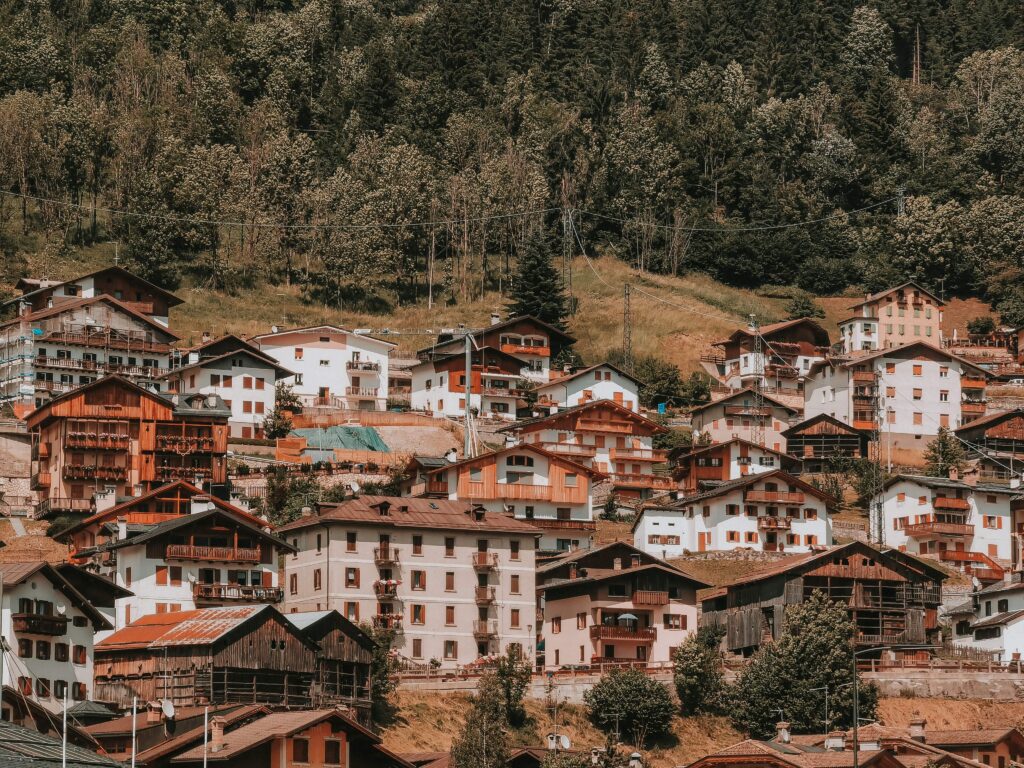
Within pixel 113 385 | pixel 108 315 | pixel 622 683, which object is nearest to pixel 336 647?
pixel 622 683

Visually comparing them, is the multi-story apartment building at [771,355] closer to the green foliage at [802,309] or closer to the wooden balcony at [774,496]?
the green foliage at [802,309]

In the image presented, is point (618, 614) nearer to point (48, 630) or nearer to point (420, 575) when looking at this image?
point (420, 575)

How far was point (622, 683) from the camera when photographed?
276 ft

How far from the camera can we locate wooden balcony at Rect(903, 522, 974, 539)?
116 m

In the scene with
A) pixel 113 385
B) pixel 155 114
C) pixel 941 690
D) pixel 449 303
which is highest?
pixel 155 114

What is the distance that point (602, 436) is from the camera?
428ft

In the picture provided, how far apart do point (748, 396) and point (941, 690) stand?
163ft

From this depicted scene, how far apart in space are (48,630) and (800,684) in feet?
106

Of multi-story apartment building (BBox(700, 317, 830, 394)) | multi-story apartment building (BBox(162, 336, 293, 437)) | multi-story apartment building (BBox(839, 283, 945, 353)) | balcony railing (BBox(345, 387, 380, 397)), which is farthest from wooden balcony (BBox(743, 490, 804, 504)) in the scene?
multi-story apartment building (BBox(839, 283, 945, 353))

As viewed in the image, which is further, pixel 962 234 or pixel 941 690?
pixel 962 234

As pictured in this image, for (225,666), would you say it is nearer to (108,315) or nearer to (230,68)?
(108,315)

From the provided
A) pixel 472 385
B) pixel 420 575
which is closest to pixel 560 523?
pixel 420 575

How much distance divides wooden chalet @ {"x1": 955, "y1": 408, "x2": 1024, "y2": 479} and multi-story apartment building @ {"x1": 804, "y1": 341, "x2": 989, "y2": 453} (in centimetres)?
409

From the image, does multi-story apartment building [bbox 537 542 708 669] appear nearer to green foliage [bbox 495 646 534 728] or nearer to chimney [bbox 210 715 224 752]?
green foliage [bbox 495 646 534 728]
